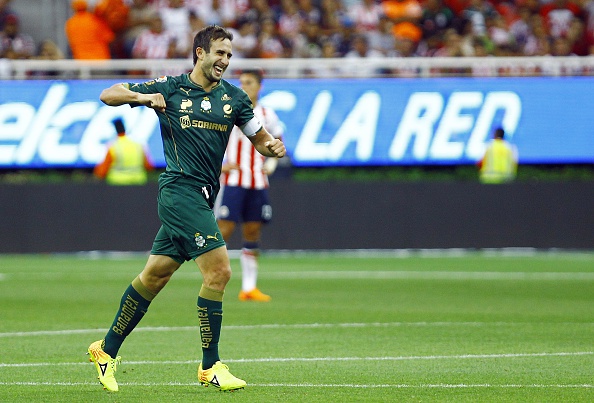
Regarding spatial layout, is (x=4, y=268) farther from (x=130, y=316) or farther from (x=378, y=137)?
(x=130, y=316)

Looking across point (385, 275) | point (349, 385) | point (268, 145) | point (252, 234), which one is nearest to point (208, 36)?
point (268, 145)

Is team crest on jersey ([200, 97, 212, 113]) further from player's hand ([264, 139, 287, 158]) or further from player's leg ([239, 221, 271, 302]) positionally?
player's leg ([239, 221, 271, 302])

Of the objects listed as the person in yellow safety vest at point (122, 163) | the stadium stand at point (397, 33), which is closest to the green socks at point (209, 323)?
the person in yellow safety vest at point (122, 163)

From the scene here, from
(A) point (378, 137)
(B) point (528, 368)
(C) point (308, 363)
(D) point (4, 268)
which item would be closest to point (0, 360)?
(C) point (308, 363)

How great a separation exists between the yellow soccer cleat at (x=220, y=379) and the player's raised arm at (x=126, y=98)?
168 centimetres

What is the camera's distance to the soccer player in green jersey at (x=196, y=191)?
295 inches

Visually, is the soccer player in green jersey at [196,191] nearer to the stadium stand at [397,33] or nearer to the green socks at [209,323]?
the green socks at [209,323]

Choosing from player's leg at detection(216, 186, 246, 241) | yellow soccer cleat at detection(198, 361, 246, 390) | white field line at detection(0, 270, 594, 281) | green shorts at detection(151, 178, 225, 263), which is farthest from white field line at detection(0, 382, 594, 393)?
white field line at detection(0, 270, 594, 281)

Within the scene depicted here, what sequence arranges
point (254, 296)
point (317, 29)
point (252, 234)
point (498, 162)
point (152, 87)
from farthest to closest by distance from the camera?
1. point (317, 29)
2. point (498, 162)
3. point (252, 234)
4. point (254, 296)
5. point (152, 87)

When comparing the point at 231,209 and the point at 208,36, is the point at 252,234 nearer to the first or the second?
the point at 231,209

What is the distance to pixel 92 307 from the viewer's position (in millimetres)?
13031

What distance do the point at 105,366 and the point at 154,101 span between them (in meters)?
1.70

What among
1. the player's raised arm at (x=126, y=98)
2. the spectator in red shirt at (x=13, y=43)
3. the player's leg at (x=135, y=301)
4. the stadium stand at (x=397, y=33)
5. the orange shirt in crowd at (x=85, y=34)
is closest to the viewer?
the player's raised arm at (x=126, y=98)

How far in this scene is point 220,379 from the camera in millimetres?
7387
